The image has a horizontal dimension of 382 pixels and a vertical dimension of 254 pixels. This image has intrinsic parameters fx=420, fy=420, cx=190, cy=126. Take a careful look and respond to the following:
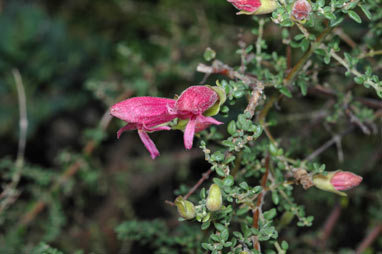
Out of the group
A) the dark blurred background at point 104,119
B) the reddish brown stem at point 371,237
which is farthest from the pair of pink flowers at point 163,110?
the reddish brown stem at point 371,237

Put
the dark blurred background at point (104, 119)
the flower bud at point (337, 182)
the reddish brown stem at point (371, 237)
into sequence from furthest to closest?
the dark blurred background at point (104, 119) → the reddish brown stem at point (371, 237) → the flower bud at point (337, 182)

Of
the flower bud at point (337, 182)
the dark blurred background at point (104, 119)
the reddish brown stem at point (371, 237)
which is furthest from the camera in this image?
the dark blurred background at point (104, 119)

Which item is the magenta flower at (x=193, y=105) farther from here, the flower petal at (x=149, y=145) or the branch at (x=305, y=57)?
the branch at (x=305, y=57)

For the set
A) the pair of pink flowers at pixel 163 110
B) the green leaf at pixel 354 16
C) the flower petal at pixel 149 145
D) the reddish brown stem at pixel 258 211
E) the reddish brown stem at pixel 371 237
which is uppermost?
the green leaf at pixel 354 16

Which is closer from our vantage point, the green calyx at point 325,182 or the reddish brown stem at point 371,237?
the green calyx at point 325,182

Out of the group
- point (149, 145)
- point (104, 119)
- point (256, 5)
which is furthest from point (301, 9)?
point (104, 119)

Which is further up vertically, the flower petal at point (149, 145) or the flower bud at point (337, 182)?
the flower petal at point (149, 145)
